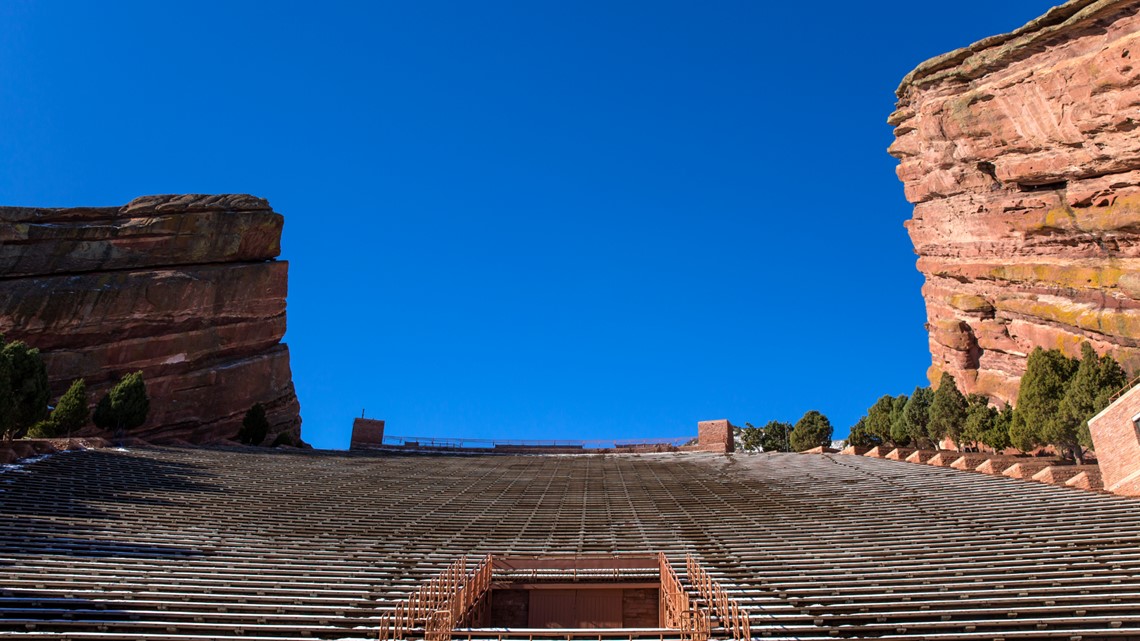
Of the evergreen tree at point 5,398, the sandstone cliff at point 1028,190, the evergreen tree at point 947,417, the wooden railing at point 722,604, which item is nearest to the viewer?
the wooden railing at point 722,604

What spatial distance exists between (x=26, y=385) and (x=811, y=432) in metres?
44.5

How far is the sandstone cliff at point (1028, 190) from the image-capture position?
116ft

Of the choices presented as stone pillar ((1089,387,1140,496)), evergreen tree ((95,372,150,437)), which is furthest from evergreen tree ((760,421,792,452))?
evergreen tree ((95,372,150,437))

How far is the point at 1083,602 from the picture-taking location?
9297 mm

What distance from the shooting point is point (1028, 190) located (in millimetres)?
41594

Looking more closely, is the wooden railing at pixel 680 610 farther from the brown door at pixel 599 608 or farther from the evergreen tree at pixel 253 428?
the evergreen tree at pixel 253 428

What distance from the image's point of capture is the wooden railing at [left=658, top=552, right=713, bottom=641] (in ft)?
27.0

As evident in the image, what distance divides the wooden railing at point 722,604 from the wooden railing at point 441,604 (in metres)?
3.43

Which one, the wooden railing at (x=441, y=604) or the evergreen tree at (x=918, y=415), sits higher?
the evergreen tree at (x=918, y=415)

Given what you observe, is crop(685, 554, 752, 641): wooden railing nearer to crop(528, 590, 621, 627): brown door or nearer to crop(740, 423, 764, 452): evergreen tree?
crop(528, 590, 621, 627): brown door

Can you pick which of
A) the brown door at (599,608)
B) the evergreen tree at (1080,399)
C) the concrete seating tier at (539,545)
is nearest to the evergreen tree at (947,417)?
the evergreen tree at (1080,399)

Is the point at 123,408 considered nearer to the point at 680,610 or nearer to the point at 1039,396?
the point at 680,610

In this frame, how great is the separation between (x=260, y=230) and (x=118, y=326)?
12.6m

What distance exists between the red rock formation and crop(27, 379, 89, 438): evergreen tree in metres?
11.6
